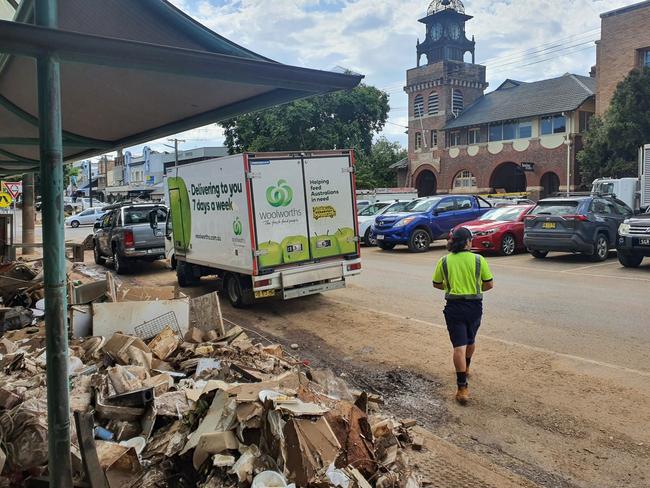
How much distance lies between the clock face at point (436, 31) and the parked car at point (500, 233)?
41.6 meters

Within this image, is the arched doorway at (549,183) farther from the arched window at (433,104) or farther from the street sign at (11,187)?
the street sign at (11,187)

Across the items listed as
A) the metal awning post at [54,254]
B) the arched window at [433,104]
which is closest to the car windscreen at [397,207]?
the metal awning post at [54,254]

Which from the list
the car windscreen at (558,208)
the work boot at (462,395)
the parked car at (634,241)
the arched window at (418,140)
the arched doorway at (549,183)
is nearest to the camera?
the work boot at (462,395)

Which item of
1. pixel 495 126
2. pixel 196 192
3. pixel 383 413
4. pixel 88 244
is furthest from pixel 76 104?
pixel 495 126

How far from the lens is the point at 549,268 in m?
14.1

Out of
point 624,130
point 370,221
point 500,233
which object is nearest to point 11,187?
point 370,221

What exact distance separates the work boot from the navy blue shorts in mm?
417

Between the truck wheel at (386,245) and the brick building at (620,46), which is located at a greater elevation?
the brick building at (620,46)

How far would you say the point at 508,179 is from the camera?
155 ft

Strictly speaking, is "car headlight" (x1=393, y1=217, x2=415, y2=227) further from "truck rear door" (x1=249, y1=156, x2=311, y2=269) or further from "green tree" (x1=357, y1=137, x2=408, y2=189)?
"green tree" (x1=357, y1=137, x2=408, y2=189)

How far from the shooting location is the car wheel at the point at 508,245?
1695 centimetres

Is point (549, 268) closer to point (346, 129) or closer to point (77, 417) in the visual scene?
point (77, 417)

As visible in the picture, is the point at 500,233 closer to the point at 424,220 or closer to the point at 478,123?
the point at 424,220

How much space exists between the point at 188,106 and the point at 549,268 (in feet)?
38.3
